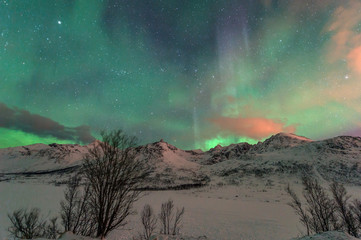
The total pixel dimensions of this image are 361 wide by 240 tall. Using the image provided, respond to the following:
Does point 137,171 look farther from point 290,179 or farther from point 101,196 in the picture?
point 290,179

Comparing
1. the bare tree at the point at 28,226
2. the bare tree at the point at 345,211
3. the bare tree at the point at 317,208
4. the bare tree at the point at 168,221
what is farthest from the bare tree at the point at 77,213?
the bare tree at the point at 345,211

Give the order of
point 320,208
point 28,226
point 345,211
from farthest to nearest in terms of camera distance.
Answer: point 345,211
point 320,208
point 28,226

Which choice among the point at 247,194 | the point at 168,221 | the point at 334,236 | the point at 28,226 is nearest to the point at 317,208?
the point at 168,221

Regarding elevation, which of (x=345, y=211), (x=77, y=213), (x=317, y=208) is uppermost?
(x=77, y=213)

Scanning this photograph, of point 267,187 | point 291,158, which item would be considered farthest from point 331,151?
point 267,187

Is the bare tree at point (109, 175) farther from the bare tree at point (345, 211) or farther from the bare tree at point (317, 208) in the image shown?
the bare tree at point (345, 211)

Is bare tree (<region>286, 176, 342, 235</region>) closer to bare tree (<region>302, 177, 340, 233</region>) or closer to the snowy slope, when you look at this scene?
bare tree (<region>302, 177, 340, 233</region>)

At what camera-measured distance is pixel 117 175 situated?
10.5 metres

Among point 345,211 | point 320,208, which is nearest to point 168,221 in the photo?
point 320,208

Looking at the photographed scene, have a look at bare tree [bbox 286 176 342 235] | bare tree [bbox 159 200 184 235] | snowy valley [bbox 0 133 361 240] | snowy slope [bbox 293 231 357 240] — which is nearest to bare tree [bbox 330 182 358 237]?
bare tree [bbox 286 176 342 235]

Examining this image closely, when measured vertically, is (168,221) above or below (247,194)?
above

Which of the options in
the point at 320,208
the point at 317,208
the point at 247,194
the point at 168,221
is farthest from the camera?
Answer: the point at 247,194

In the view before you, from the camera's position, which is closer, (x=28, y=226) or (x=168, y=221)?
(x=28, y=226)

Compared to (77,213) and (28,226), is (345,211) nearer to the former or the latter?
(77,213)
